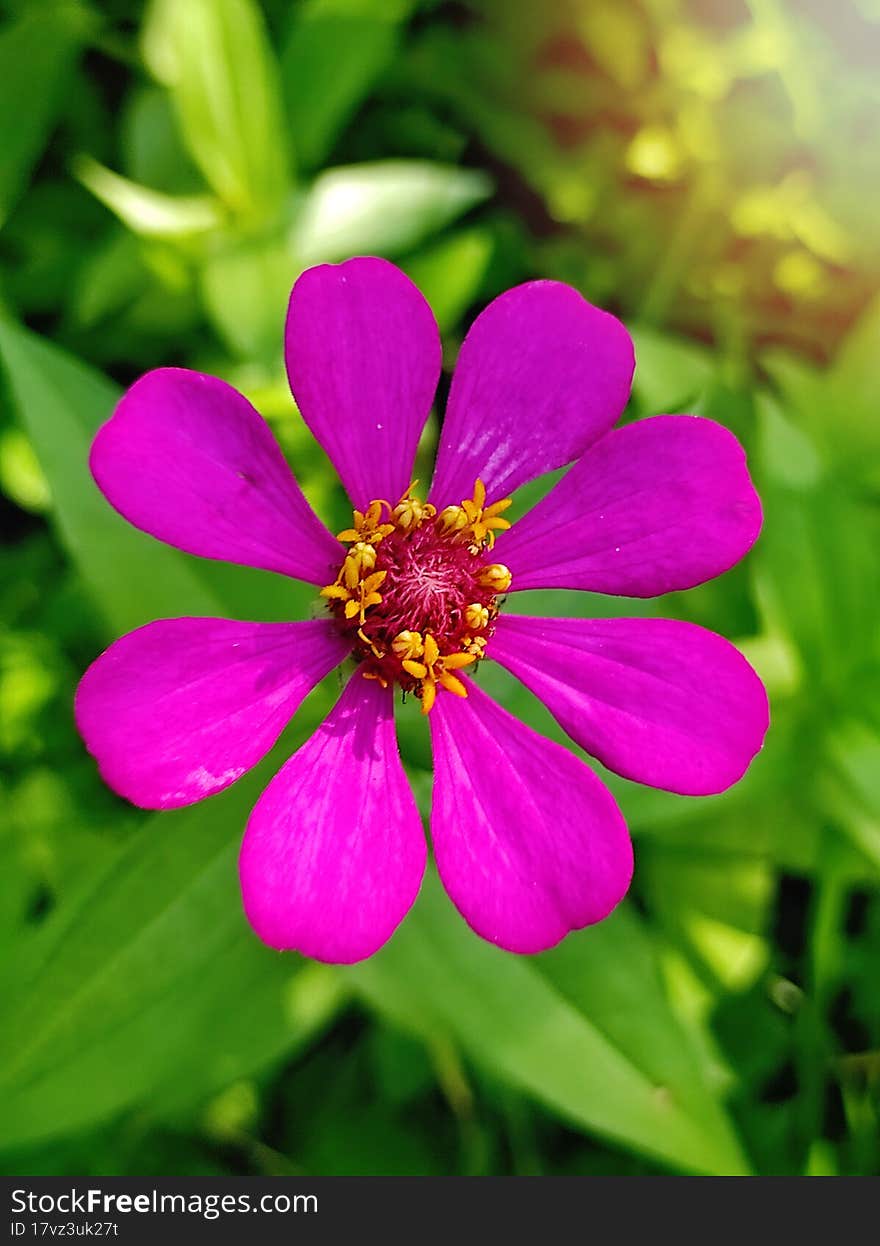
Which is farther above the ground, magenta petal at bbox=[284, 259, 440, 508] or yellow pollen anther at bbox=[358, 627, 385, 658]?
magenta petal at bbox=[284, 259, 440, 508]

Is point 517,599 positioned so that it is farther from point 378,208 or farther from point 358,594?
point 378,208

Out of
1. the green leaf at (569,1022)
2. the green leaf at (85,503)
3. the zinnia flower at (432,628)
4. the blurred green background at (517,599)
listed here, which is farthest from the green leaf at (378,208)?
the green leaf at (569,1022)

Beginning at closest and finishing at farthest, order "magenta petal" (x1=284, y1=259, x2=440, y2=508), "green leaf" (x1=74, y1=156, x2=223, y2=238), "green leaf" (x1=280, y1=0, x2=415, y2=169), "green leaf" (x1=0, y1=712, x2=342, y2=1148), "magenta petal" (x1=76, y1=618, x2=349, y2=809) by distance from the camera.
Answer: "magenta petal" (x1=76, y1=618, x2=349, y2=809) < "magenta petal" (x1=284, y1=259, x2=440, y2=508) < "green leaf" (x1=0, y1=712, x2=342, y2=1148) < "green leaf" (x1=74, y1=156, x2=223, y2=238) < "green leaf" (x1=280, y1=0, x2=415, y2=169)

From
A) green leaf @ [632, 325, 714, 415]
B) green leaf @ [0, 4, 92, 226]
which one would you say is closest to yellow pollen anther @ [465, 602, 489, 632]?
green leaf @ [632, 325, 714, 415]

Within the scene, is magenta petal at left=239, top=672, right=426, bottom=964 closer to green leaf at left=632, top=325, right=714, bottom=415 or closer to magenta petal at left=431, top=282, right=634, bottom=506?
magenta petal at left=431, top=282, right=634, bottom=506

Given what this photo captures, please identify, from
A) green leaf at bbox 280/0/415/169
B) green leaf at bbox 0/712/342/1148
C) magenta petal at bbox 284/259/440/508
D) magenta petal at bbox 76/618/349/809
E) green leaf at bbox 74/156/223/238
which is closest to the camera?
magenta petal at bbox 76/618/349/809

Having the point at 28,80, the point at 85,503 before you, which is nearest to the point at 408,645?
the point at 85,503

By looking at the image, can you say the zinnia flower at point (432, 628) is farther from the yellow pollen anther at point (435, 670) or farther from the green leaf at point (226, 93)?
the green leaf at point (226, 93)
